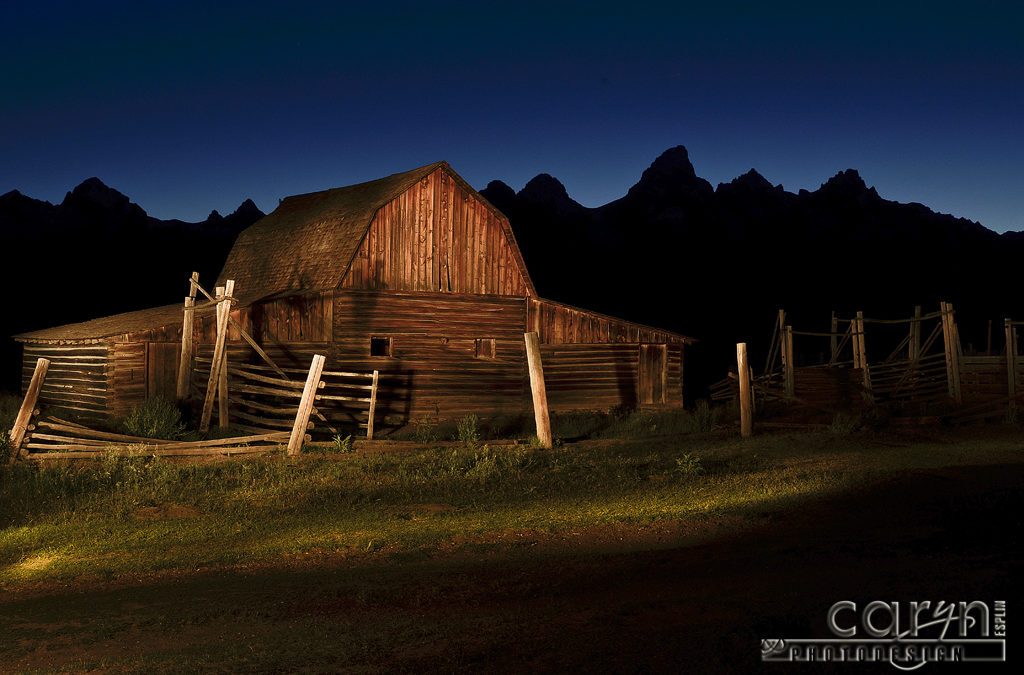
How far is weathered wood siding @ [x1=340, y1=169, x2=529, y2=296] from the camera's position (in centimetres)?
2212

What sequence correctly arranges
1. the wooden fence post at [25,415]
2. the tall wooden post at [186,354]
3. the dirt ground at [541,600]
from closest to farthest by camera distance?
the dirt ground at [541,600] → the wooden fence post at [25,415] → the tall wooden post at [186,354]

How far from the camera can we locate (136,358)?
73.0ft

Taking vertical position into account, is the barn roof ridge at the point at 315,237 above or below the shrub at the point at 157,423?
above

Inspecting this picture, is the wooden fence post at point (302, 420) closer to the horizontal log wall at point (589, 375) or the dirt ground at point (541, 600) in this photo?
the dirt ground at point (541, 600)

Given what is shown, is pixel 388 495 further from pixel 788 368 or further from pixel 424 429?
pixel 788 368

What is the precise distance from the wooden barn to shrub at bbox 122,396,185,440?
267 centimetres

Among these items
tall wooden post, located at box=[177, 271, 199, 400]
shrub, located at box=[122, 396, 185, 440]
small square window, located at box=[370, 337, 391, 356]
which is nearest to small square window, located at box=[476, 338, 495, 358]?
small square window, located at box=[370, 337, 391, 356]

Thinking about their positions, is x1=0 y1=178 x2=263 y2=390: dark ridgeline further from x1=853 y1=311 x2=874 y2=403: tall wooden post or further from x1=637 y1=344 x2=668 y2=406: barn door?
x1=853 y1=311 x2=874 y2=403: tall wooden post

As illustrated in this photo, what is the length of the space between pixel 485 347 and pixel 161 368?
8936 millimetres

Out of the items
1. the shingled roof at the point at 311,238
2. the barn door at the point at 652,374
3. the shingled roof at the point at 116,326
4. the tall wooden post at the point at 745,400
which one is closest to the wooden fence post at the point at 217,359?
the shingled roof at the point at 116,326

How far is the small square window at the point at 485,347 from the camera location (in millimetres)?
23266

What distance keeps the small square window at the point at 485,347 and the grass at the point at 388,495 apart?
285 inches

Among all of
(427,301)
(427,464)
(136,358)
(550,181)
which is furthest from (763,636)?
(550,181)

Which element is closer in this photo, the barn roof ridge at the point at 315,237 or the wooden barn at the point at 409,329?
the wooden barn at the point at 409,329
